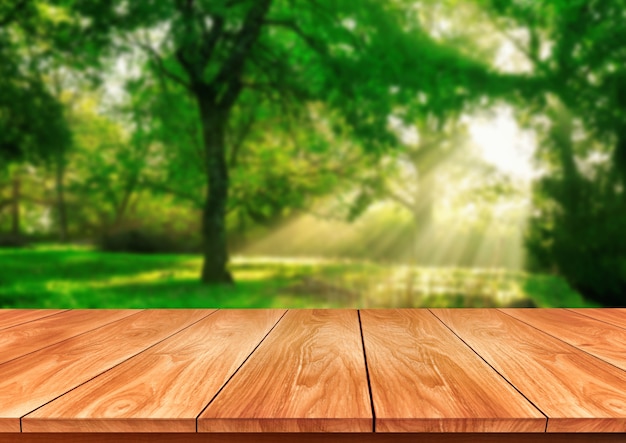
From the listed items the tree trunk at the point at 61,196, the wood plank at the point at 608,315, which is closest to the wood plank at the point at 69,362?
the wood plank at the point at 608,315

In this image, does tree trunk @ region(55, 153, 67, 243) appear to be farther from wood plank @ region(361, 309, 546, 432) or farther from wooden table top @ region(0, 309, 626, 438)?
wood plank @ region(361, 309, 546, 432)

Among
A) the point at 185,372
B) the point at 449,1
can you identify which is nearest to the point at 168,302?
the point at 185,372

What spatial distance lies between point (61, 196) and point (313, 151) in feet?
7.21

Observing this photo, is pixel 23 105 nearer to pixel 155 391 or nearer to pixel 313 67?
pixel 313 67

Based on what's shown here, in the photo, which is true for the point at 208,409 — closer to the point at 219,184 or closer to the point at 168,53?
the point at 219,184

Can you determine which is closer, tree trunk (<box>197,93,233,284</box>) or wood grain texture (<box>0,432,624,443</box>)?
wood grain texture (<box>0,432,624,443</box>)

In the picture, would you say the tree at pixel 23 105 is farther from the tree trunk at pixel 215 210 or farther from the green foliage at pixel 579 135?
the green foliage at pixel 579 135

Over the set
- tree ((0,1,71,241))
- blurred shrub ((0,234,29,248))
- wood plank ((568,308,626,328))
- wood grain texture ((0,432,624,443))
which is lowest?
wood plank ((568,308,626,328))

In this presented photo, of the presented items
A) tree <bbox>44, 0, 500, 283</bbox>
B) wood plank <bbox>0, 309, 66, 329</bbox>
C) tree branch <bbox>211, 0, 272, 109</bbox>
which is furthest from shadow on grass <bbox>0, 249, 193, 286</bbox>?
wood plank <bbox>0, 309, 66, 329</bbox>

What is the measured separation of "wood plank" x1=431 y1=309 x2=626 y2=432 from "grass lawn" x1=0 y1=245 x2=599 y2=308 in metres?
2.39

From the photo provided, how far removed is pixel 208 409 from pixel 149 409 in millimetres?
110

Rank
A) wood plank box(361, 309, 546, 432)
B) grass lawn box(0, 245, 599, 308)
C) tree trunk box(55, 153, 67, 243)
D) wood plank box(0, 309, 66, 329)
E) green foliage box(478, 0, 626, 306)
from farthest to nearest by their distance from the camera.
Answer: green foliage box(478, 0, 626, 306)
tree trunk box(55, 153, 67, 243)
grass lawn box(0, 245, 599, 308)
wood plank box(0, 309, 66, 329)
wood plank box(361, 309, 546, 432)

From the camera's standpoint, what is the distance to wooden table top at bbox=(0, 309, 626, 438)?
80 centimetres

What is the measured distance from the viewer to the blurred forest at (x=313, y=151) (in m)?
3.84
